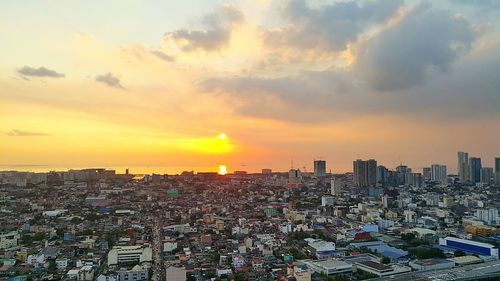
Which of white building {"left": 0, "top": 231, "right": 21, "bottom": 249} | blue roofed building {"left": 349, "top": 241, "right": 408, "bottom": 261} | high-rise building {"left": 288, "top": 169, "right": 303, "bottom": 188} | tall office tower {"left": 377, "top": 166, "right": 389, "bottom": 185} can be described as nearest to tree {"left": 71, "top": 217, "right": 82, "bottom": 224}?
white building {"left": 0, "top": 231, "right": 21, "bottom": 249}

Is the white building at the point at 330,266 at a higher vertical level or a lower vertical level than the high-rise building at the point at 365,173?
lower

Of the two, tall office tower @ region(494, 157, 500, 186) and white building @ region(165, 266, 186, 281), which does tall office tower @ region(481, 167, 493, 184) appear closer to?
tall office tower @ region(494, 157, 500, 186)

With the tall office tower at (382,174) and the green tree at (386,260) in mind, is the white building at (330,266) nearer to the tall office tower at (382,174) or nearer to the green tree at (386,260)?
the green tree at (386,260)

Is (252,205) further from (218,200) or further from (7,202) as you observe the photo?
(7,202)

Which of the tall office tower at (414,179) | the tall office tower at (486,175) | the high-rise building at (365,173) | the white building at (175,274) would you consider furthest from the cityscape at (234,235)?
the tall office tower at (486,175)

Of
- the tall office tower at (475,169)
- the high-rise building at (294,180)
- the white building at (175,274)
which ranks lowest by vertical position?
the white building at (175,274)

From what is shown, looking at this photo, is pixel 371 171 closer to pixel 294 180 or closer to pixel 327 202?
pixel 294 180
